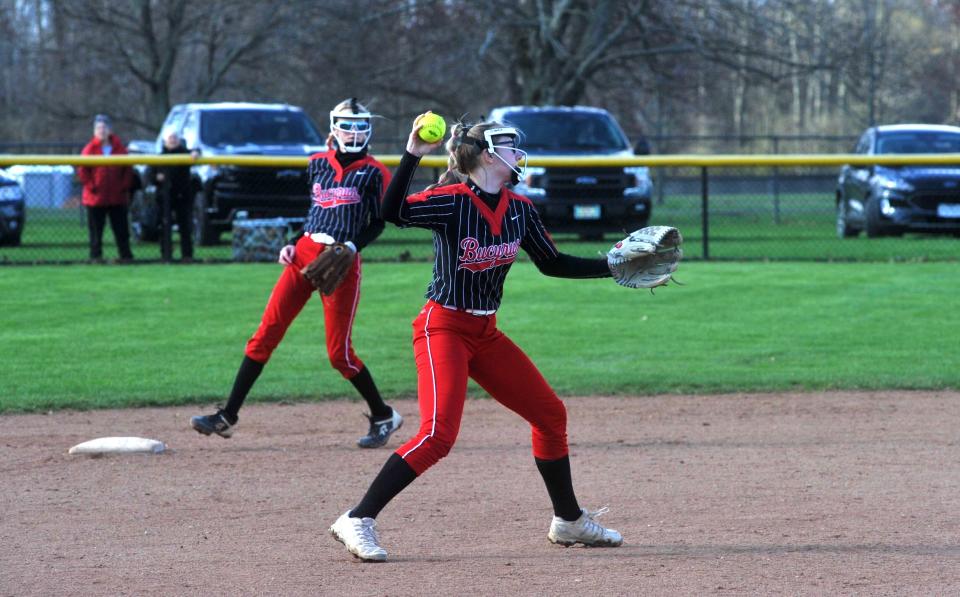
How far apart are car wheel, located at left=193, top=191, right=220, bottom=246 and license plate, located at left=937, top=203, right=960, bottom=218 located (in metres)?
9.40

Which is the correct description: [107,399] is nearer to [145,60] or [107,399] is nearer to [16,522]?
[16,522]

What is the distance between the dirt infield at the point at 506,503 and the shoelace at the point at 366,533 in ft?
0.27

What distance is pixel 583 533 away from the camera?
5.02 m

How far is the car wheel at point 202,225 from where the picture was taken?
16.1 metres

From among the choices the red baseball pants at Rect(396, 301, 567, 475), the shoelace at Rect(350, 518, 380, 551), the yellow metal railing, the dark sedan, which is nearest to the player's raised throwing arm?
the red baseball pants at Rect(396, 301, 567, 475)

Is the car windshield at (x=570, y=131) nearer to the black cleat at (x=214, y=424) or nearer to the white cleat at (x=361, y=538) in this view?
the black cleat at (x=214, y=424)

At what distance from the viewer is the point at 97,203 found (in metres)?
15.0

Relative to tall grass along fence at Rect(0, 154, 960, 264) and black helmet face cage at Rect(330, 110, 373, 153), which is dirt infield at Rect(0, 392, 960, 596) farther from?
tall grass along fence at Rect(0, 154, 960, 264)

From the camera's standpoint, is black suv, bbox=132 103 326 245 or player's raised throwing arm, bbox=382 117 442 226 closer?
player's raised throwing arm, bbox=382 117 442 226

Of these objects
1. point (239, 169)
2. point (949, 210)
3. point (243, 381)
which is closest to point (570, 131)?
point (239, 169)

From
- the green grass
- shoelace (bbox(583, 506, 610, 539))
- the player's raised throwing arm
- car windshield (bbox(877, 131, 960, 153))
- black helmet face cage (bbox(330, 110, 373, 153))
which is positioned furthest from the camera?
car windshield (bbox(877, 131, 960, 153))

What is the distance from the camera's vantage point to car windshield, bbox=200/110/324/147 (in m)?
17.2

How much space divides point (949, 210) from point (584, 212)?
4701 millimetres

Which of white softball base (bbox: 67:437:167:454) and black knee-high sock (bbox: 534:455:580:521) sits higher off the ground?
black knee-high sock (bbox: 534:455:580:521)
